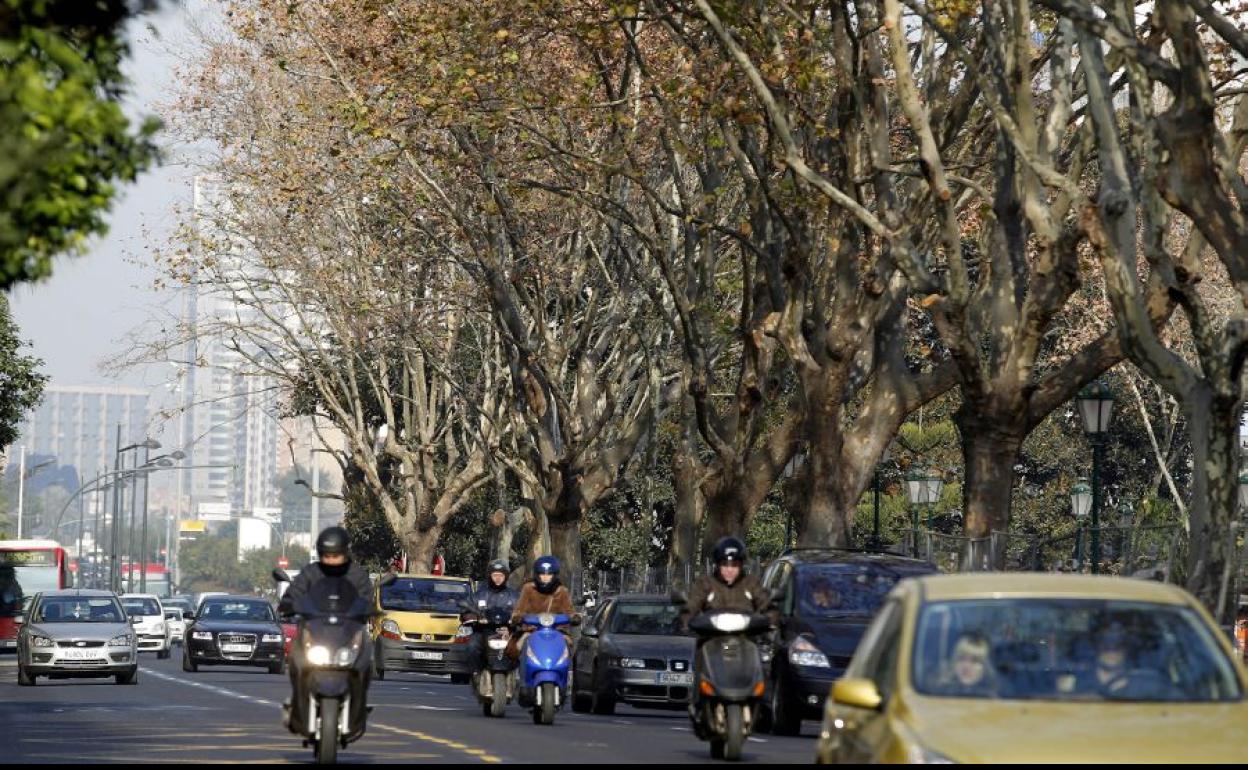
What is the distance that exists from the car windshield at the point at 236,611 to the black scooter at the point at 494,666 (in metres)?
16.9

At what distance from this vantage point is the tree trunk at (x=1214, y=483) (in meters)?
20.3

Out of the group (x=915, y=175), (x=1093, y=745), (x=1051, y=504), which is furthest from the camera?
(x=1051, y=504)

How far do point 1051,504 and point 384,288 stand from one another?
25.5 metres

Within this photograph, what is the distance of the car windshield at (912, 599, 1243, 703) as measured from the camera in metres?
9.38

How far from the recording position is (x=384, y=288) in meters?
43.4

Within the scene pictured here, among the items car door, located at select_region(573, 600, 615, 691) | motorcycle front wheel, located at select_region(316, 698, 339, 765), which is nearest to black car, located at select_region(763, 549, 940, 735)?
car door, located at select_region(573, 600, 615, 691)

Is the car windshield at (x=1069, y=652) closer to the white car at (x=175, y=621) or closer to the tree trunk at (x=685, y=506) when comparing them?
the tree trunk at (x=685, y=506)

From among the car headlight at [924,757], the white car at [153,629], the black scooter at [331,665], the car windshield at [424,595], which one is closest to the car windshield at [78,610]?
the car windshield at [424,595]

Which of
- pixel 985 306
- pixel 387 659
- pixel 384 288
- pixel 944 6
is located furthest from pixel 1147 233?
pixel 384 288

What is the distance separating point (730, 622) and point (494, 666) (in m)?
7.84

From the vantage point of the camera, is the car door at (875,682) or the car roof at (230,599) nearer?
the car door at (875,682)

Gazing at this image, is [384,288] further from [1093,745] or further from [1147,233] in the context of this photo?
[1093,745]

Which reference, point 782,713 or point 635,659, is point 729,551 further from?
point 635,659

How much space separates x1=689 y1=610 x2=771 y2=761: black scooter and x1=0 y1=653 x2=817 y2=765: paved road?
30 cm
